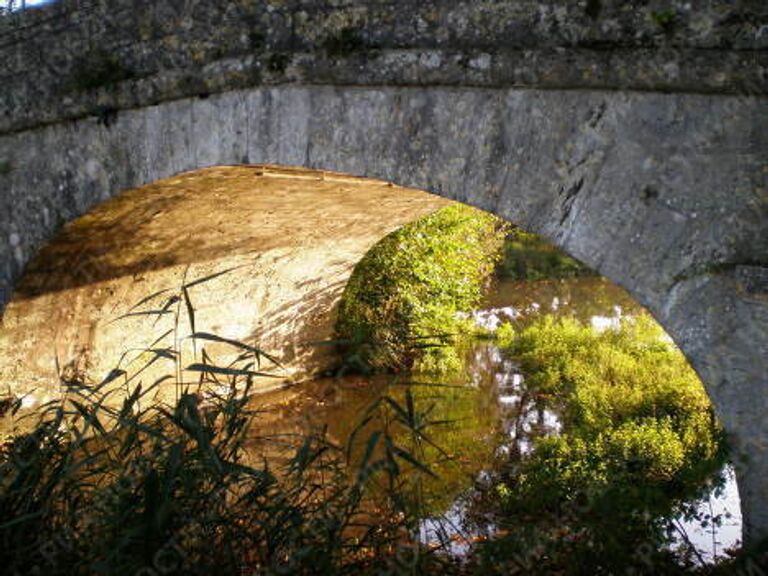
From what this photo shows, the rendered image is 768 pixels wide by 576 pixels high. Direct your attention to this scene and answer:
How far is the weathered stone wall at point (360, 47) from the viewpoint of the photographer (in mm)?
2475

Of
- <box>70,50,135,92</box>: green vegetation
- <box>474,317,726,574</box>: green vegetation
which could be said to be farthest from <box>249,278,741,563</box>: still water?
<box>70,50,135,92</box>: green vegetation

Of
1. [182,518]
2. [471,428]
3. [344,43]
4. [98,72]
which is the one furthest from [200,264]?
[182,518]

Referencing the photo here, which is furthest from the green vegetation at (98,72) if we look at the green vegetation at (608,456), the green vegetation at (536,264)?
the green vegetation at (536,264)

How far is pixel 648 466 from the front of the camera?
15.1ft

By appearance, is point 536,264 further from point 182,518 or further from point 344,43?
point 182,518

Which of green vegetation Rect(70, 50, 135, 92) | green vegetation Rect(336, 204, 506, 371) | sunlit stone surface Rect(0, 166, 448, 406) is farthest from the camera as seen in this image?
green vegetation Rect(336, 204, 506, 371)

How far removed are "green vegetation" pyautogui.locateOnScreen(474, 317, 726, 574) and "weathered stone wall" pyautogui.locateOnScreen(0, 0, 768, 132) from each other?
4.55 ft

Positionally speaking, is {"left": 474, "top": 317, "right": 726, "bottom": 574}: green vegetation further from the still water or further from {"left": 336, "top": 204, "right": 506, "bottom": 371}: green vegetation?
{"left": 336, "top": 204, "right": 506, "bottom": 371}: green vegetation

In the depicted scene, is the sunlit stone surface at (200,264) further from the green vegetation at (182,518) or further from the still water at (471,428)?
the green vegetation at (182,518)

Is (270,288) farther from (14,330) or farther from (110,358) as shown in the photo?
(14,330)

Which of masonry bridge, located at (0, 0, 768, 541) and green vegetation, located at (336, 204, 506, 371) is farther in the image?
green vegetation, located at (336, 204, 506, 371)

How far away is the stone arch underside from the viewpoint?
2461mm

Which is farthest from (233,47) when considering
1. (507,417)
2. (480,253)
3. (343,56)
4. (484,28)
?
(480,253)

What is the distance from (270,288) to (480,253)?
10.3ft
